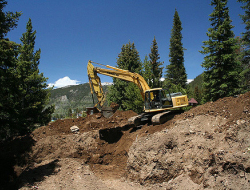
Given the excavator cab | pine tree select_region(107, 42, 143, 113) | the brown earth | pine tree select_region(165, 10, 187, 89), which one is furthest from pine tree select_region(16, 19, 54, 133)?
pine tree select_region(165, 10, 187, 89)

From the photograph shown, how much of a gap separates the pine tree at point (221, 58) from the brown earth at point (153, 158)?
26.0 ft

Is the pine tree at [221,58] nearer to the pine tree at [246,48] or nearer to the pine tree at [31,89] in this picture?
the pine tree at [246,48]

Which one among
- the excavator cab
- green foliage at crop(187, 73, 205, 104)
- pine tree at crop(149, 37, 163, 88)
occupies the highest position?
pine tree at crop(149, 37, 163, 88)

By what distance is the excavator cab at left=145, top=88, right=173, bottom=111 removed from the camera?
35.7ft

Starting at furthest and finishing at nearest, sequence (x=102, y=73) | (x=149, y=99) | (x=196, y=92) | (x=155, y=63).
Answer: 1. (x=196, y=92)
2. (x=155, y=63)
3. (x=102, y=73)
4. (x=149, y=99)

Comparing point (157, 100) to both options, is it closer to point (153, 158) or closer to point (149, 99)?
point (149, 99)

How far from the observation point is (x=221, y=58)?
15672 millimetres

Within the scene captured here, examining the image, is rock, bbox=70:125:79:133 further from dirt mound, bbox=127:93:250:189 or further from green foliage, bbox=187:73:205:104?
green foliage, bbox=187:73:205:104

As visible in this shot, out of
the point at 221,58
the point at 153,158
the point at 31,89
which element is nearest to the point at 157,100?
the point at 153,158

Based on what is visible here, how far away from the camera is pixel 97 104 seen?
514 inches

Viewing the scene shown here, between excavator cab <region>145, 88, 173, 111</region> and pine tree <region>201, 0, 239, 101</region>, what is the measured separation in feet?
24.8

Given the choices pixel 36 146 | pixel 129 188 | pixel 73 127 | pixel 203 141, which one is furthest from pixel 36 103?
pixel 203 141

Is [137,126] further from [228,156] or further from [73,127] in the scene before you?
[228,156]

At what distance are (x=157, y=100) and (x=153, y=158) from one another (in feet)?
14.9
